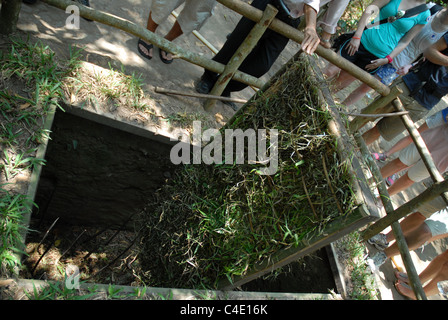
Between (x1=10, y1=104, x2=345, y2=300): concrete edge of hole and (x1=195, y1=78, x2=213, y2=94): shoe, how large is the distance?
79cm

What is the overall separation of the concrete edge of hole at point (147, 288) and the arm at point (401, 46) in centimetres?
229

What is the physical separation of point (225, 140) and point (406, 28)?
8.20 feet

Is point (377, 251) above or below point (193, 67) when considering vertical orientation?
below

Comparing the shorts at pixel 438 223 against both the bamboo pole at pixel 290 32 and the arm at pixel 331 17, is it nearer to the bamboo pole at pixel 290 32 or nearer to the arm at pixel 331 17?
the bamboo pole at pixel 290 32

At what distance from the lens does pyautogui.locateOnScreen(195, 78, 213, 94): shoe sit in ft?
12.3

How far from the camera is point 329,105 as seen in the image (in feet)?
7.34

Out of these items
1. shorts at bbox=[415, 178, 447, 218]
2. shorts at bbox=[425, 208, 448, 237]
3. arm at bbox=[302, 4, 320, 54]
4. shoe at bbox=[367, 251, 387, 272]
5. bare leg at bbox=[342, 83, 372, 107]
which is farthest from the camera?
bare leg at bbox=[342, 83, 372, 107]

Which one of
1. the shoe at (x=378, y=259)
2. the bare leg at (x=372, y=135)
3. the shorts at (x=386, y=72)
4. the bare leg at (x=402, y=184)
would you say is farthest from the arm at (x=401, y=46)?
the shoe at (x=378, y=259)

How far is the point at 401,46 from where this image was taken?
394 centimetres

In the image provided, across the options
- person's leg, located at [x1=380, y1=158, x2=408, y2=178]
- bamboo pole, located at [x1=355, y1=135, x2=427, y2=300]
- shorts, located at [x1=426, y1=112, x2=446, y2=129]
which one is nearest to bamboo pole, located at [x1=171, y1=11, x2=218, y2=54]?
bamboo pole, located at [x1=355, y1=135, x2=427, y2=300]

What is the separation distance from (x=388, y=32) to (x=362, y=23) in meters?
0.31

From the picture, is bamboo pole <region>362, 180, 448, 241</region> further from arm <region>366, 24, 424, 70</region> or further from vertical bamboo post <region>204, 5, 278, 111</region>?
vertical bamboo post <region>204, 5, 278, 111</region>

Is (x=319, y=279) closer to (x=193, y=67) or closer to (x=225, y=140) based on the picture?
(x=225, y=140)

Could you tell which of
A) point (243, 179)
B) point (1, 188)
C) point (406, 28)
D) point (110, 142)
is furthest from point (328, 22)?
point (1, 188)
